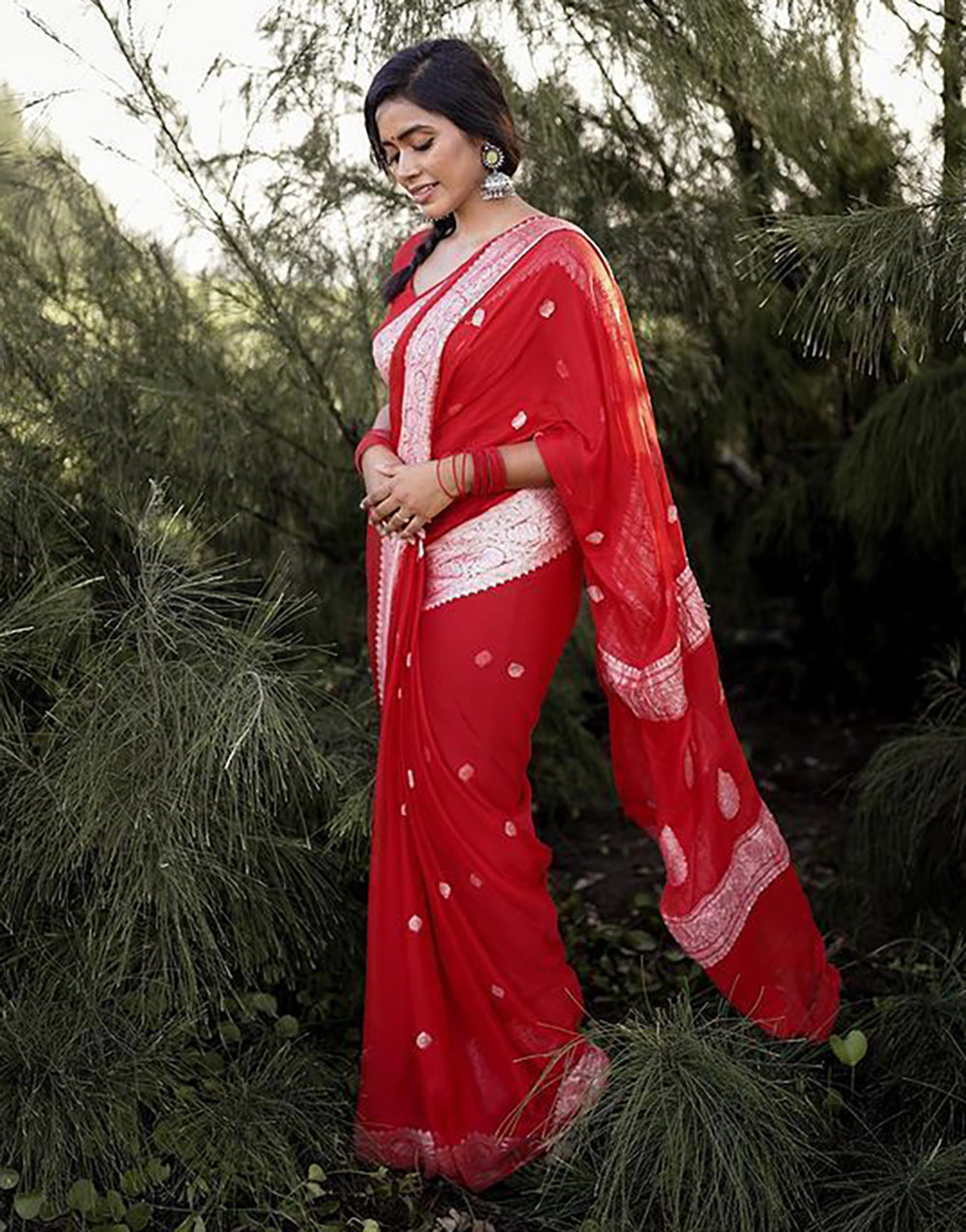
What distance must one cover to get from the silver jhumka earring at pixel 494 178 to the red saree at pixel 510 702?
0.17 ft

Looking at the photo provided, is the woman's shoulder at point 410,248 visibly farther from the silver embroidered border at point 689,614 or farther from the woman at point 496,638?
the silver embroidered border at point 689,614

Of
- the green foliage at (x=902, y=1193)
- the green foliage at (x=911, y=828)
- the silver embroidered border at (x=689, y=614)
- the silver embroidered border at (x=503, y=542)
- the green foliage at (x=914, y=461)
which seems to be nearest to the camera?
the green foliage at (x=902, y=1193)

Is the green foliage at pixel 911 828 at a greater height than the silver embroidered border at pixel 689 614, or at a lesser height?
lesser

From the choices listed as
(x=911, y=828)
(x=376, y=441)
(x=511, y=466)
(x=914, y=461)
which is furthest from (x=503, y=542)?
(x=914, y=461)

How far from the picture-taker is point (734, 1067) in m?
1.76

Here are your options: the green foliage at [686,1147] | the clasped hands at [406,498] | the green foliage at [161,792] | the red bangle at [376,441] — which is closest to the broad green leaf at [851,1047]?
the green foliage at [686,1147]

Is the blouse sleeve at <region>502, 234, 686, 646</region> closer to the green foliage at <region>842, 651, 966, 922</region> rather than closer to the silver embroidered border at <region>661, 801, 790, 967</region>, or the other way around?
the silver embroidered border at <region>661, 801, 790, 967</region>

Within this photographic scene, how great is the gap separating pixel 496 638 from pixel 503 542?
108 millimetres

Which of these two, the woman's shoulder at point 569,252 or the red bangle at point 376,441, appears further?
the red bangle at point 376,441

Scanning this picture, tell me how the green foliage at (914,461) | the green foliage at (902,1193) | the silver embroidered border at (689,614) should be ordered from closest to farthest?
the green foliage at (902,1193)
the silver embroidered border at (689,614)
the green foliage at (914,461)

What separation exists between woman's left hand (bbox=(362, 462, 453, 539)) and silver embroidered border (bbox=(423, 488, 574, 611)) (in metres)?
0.05

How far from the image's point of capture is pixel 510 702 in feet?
6.05

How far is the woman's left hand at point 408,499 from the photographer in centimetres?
178

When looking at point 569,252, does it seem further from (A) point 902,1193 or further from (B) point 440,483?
(A) point 902,1193
